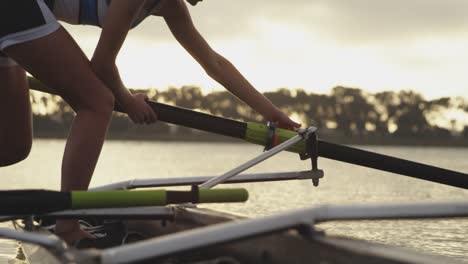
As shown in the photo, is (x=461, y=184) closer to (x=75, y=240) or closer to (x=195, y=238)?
(x=75, y=240)

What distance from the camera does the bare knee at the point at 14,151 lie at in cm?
461

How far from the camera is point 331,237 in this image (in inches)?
114

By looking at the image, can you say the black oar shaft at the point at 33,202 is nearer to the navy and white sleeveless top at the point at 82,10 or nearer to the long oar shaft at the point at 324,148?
the navy and white sleeveless top at the point at 82,10

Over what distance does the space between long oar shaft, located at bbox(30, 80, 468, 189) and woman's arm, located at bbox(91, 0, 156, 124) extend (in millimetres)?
1193

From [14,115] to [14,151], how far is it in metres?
0.23

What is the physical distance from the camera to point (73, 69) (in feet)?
12.9

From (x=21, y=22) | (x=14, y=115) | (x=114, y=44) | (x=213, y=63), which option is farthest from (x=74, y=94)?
(x=213, y=63)

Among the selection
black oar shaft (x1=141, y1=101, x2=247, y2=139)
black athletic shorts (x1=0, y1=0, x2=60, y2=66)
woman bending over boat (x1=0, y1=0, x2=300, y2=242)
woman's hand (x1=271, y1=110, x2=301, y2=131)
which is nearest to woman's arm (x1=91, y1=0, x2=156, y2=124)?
woman bending over boat (x1=0, y1=0, x2=300, y2=242)

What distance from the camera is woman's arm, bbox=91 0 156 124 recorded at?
3.87m

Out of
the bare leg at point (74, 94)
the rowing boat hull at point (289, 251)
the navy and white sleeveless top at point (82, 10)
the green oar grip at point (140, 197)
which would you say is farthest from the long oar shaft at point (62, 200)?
the navy and white sleeveless top at point (82, 10)

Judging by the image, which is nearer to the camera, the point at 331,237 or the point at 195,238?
the point at 195,238

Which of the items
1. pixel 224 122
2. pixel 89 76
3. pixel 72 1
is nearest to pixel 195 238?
pixel 89 76

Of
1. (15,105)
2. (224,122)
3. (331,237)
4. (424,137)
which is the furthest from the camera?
(424,137)

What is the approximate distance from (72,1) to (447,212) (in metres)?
2.14
